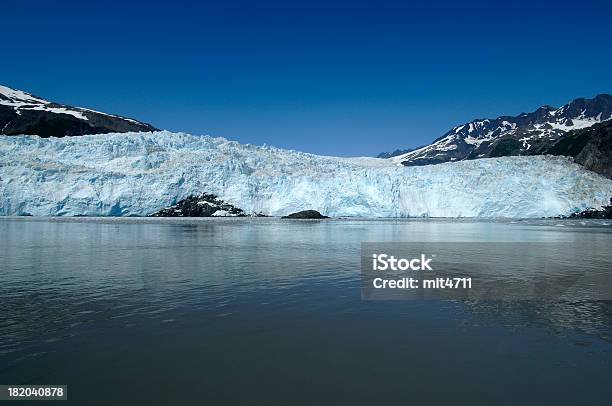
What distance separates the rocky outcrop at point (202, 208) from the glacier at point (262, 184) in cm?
54

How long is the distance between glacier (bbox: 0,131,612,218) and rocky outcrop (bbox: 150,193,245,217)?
542 millimetres

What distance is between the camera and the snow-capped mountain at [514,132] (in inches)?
4951

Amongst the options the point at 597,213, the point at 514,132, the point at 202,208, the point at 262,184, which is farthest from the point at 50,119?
the point at 514,132

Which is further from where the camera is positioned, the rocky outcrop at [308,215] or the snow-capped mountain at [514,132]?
the snow-capped mountain at [514,132]

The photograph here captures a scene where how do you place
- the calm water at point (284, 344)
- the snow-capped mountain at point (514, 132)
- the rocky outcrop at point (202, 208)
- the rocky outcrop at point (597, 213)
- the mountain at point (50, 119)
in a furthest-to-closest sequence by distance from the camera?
the snow-capped mountain at point (514, 132)
the mountain at point (50, 119)
the rocky outcrop at point (202, 208)
the rocky outcrop at point (597, 213)
the calm water at point (284, 344)

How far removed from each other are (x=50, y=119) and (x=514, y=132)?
137m

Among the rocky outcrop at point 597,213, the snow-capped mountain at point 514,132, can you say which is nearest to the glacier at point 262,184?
the rocky outcrop at point 597,213

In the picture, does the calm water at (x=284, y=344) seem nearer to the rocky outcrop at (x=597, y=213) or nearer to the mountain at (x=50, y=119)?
the rocky outcrop at (x=597, y=213)

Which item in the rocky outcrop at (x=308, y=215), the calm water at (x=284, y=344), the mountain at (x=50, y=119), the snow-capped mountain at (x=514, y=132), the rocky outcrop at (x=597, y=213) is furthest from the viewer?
the snow-capped mountain at (x=514, y=132)

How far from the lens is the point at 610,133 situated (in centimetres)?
4975

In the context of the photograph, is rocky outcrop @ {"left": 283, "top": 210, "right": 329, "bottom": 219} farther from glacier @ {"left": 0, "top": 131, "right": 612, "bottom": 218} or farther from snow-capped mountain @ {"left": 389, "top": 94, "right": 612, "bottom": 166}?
snow-capped mountain @ {"left": 389, "top": 94, "right": 612, "bottom": 166}

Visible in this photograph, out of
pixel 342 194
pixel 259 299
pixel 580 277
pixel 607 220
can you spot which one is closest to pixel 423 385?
pixel 259 299

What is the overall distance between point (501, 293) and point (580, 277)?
259 cm

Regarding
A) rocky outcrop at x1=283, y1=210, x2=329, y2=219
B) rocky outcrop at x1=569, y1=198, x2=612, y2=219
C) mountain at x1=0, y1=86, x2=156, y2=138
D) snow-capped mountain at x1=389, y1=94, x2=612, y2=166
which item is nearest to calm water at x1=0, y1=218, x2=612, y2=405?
rocky outcrop at x1=283, y1=210, x2=329, y2=219
